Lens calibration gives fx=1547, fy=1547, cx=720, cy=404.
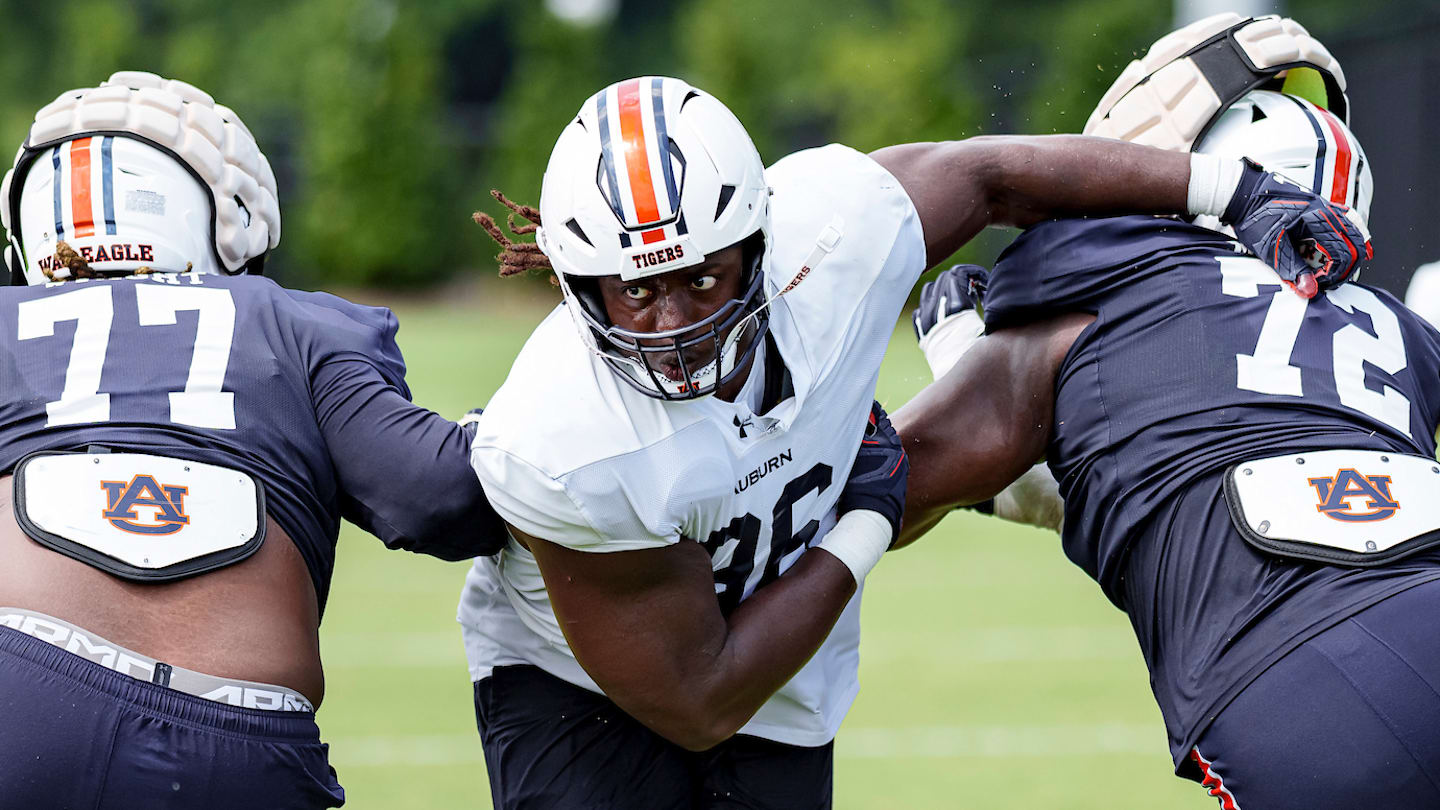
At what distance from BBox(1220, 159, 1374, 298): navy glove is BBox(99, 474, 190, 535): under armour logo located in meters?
2.00

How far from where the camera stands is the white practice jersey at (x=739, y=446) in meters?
2.55

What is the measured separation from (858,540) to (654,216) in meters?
0.79

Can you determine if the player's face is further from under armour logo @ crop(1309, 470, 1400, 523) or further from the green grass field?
the green grass field

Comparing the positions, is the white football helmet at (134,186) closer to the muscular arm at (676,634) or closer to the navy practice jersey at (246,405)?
the navy practice jersey at (246,405)

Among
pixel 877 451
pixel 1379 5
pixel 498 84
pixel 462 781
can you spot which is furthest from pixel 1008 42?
pixel 877 451

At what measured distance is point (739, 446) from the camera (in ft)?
8.88

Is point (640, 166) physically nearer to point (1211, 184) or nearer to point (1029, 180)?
point (1029, 180)

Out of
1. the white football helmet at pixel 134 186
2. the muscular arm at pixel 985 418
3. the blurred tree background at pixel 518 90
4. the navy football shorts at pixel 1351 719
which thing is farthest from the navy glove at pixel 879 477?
the blurred tree background at pixel 518 90

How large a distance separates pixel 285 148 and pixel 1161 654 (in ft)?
71.7

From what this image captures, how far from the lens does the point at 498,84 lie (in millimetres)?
29422

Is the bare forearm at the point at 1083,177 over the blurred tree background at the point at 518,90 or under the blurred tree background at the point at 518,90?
over

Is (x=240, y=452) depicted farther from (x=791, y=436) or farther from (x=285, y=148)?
(x=285, y=148)

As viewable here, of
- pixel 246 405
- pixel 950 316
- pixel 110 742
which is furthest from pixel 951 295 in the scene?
pixel 110 742

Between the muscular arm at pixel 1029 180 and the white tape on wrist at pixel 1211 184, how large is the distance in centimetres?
2
